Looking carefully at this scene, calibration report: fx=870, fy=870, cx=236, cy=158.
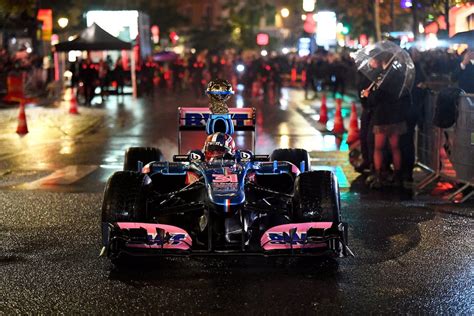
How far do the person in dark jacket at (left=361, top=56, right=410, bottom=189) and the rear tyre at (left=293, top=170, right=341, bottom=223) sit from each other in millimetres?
4474

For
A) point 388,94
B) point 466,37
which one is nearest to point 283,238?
point 388,94

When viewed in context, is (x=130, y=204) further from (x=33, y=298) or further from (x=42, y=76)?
(x=42, y=76)

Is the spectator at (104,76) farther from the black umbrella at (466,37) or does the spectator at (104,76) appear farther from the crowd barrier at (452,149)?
the crowd barrier at (452,149)

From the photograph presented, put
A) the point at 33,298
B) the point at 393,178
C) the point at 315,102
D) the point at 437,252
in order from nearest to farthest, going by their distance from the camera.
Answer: the point at 33,298 → the point at 437,252 → the point at 393,178 → the point at 315,102

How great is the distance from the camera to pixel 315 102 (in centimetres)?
3297

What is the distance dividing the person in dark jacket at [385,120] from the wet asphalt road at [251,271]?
91 cm

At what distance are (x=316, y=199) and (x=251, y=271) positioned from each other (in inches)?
31.9

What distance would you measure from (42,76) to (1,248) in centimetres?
3160

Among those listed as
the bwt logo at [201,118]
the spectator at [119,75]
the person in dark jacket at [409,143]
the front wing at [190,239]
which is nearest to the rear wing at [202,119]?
the bwt logo at [201,118]

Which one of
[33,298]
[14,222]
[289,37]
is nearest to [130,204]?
[33,298]

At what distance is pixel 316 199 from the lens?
729 cm

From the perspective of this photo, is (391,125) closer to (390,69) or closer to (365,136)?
(390,69)

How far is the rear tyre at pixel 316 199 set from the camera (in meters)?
7.20

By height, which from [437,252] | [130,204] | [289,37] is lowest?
[437,252]
